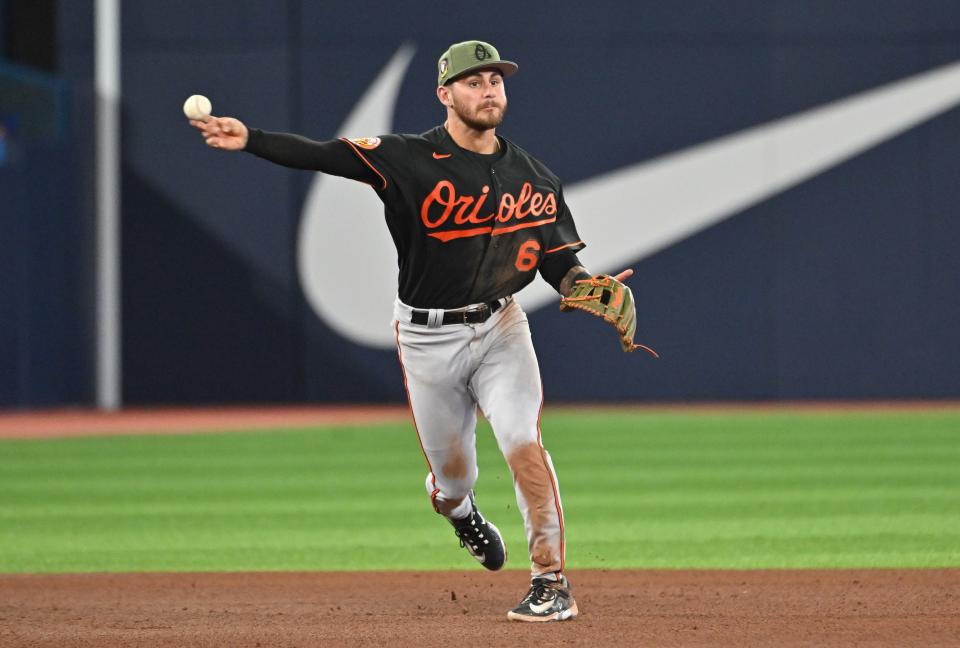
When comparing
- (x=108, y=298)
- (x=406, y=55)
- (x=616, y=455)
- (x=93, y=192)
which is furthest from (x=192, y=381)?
(x=616, y=455)

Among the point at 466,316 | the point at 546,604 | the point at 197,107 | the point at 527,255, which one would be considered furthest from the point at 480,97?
the point at 546,604

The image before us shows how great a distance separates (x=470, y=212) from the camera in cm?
559

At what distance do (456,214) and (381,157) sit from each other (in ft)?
1.16

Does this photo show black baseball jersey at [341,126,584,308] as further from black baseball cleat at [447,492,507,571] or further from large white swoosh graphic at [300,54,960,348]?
large white swoosh graphic at [300,54,960,348]

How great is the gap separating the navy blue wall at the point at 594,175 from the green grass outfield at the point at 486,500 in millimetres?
3439

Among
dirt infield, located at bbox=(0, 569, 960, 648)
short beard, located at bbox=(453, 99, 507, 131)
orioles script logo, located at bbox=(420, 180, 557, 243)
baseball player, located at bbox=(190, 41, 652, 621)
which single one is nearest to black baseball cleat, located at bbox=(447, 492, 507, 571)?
dirt infield, located at bbox=(0, 569, 960, 648)

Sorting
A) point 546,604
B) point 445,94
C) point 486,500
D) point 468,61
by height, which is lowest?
point 486,500

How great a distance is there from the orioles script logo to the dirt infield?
147 cm

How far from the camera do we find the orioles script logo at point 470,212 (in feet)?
18.3

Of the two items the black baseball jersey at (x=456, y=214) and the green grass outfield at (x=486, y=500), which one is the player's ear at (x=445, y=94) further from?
the green grass outfield at (x=486, y=500)

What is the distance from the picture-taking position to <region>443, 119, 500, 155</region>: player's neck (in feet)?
18.7

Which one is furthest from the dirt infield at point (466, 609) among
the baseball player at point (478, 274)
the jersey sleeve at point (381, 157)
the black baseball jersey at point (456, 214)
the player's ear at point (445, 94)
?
the player's ear at point (445, 94)

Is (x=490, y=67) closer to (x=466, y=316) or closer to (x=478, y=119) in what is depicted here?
(x=478, y=119)

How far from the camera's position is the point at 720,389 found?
727 inches
